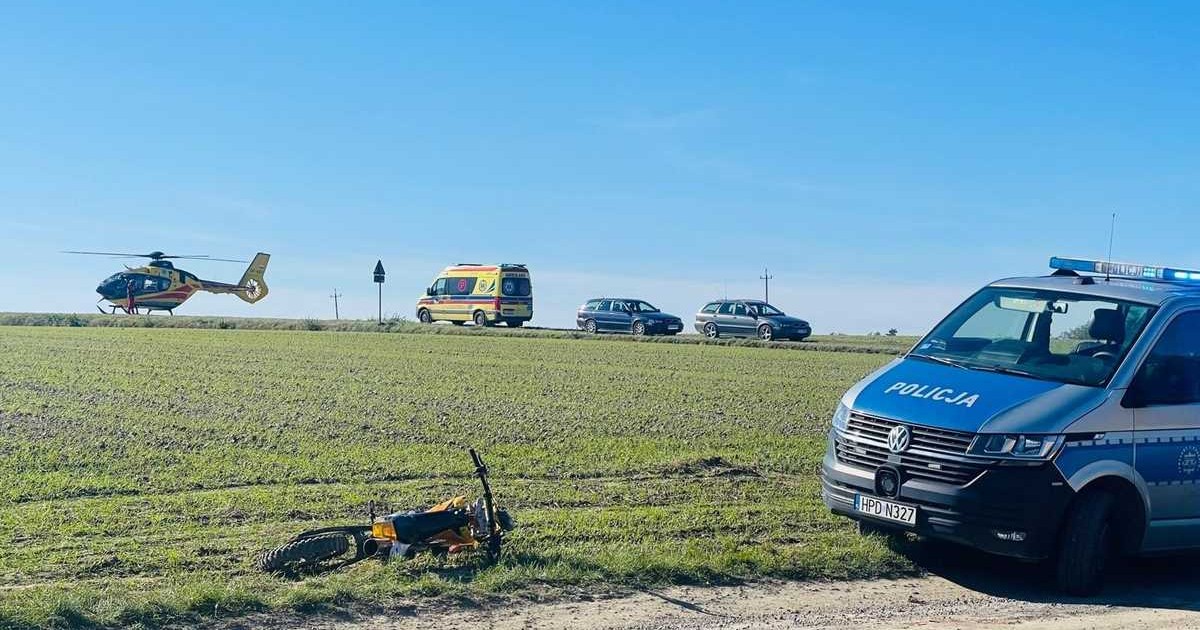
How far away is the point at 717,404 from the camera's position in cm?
1905

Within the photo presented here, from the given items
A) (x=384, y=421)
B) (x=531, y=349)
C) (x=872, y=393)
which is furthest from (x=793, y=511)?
(x=531, y=349)

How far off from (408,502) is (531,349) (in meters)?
23.0

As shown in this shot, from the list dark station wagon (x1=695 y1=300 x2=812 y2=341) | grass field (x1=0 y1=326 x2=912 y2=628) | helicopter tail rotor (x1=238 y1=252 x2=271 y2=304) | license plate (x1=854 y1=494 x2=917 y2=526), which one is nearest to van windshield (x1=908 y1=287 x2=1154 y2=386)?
license plate (x1=854 y1=494 x2=917 y2=526)

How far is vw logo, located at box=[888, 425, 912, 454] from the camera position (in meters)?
8.23

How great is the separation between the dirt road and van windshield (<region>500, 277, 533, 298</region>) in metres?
40.3

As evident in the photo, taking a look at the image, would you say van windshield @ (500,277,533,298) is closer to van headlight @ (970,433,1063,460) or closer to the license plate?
the license plate

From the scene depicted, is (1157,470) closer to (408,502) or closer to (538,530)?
(538,530)

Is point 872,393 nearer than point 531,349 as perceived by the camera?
Yes

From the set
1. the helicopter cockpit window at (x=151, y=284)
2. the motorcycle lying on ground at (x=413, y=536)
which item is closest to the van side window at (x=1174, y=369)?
the motorcycle lying on ground at (x=413, y=536)

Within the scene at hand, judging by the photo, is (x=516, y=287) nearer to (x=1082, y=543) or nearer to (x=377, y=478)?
(x=377, y=478)

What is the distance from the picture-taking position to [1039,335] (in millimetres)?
9172

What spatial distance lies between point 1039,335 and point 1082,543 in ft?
5.75

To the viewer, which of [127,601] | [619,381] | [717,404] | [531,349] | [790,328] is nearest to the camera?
[127,601]

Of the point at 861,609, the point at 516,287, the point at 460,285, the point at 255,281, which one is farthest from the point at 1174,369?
the point at 255,281
